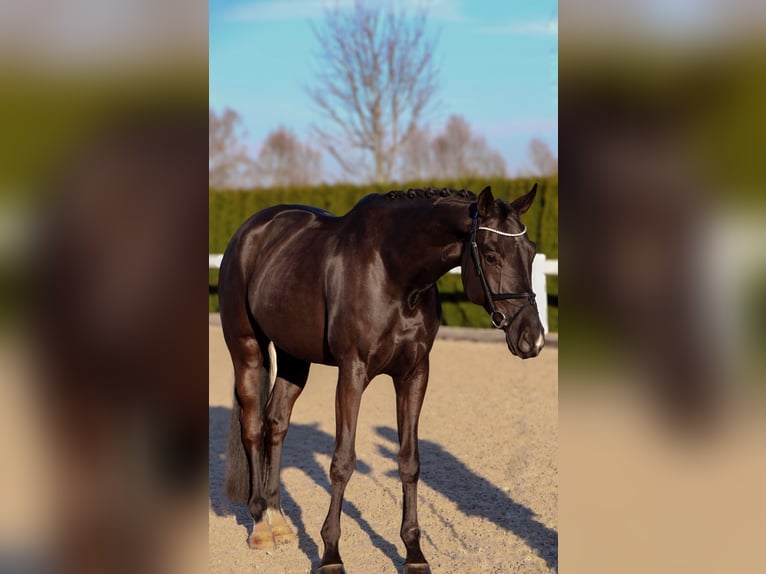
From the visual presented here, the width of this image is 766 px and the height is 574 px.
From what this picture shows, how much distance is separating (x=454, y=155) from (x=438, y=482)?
3152cm

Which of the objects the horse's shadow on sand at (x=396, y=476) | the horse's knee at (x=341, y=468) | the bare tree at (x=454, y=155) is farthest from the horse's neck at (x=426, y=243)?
the bare tree at (x=454, y=155)

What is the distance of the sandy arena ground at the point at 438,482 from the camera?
4.55 meters

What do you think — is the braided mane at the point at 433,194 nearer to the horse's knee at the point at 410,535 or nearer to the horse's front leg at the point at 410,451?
the horse's front leg at the point at 410,451

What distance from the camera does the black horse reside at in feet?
11.8

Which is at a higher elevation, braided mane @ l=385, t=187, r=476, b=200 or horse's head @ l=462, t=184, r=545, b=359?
braided mane @ l=385, t=187, r=476, b=200

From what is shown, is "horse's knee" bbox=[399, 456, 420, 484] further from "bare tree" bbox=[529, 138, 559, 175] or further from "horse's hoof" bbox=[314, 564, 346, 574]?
"bare tree" bbox=[529, 138, 559, 175]

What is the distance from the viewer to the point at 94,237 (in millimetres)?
1206

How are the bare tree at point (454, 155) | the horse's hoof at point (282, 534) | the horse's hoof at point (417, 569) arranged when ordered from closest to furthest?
the horse's hoof at point (417, 569), the horse's hoof at point (282, 534), the bare tree at point (454, 155)

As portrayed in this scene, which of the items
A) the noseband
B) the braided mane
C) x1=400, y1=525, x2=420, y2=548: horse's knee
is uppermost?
the braided mane

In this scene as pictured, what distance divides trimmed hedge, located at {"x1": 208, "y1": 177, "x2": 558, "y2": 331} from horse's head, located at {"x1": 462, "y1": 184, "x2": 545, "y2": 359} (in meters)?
8.49

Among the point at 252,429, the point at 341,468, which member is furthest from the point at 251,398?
the point at 341,468

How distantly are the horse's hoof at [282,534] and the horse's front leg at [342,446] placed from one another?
78cm

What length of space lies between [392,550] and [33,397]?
3754mm

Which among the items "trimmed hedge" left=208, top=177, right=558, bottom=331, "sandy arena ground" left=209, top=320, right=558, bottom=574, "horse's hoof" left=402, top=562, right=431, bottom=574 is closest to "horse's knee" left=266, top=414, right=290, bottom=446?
"sandy arena ground" left=209, top=320, right=558, bottom=574
